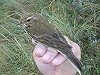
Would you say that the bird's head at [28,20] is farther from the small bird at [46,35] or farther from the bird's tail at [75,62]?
the bird's tail at [75,62]

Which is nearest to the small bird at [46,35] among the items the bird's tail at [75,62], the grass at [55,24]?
the bird's tail at [75,62]

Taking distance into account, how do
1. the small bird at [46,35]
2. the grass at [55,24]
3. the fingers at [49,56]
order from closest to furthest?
the fingers at [49,56] → the small bird at [46,35] → the grass at [55,24]

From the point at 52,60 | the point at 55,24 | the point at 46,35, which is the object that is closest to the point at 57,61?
the point at 52,60

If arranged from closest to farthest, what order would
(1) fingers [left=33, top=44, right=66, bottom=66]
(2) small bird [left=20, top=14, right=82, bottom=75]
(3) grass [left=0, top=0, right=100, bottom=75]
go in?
(1) fingers [left=33, top=44, right=66, bottom=66] < (2) small bird [left=20, top=14, right=82, bottom=75] < (3) grass [left=0, top=0, right=100, bottom=75]

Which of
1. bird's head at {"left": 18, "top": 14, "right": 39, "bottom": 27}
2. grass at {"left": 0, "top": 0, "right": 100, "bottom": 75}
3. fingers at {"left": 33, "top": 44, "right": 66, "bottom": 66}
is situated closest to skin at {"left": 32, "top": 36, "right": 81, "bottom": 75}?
fingers at {"left": 33, "top": 44, "right": 66, "bottom": 66}

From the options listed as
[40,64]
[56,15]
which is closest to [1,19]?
[56,15]

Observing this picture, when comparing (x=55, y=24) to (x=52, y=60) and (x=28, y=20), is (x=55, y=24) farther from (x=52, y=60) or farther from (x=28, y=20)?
(x=52, y=60)

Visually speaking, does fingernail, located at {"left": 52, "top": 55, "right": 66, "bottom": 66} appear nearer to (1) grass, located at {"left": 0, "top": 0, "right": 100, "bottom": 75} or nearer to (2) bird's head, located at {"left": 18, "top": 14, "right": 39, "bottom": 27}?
(2) bird's head, located at {"left": 18, "top": 14, "right": 39, "bottom": 27}

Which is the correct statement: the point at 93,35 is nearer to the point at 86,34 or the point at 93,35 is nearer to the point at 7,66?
the point at 86,34
